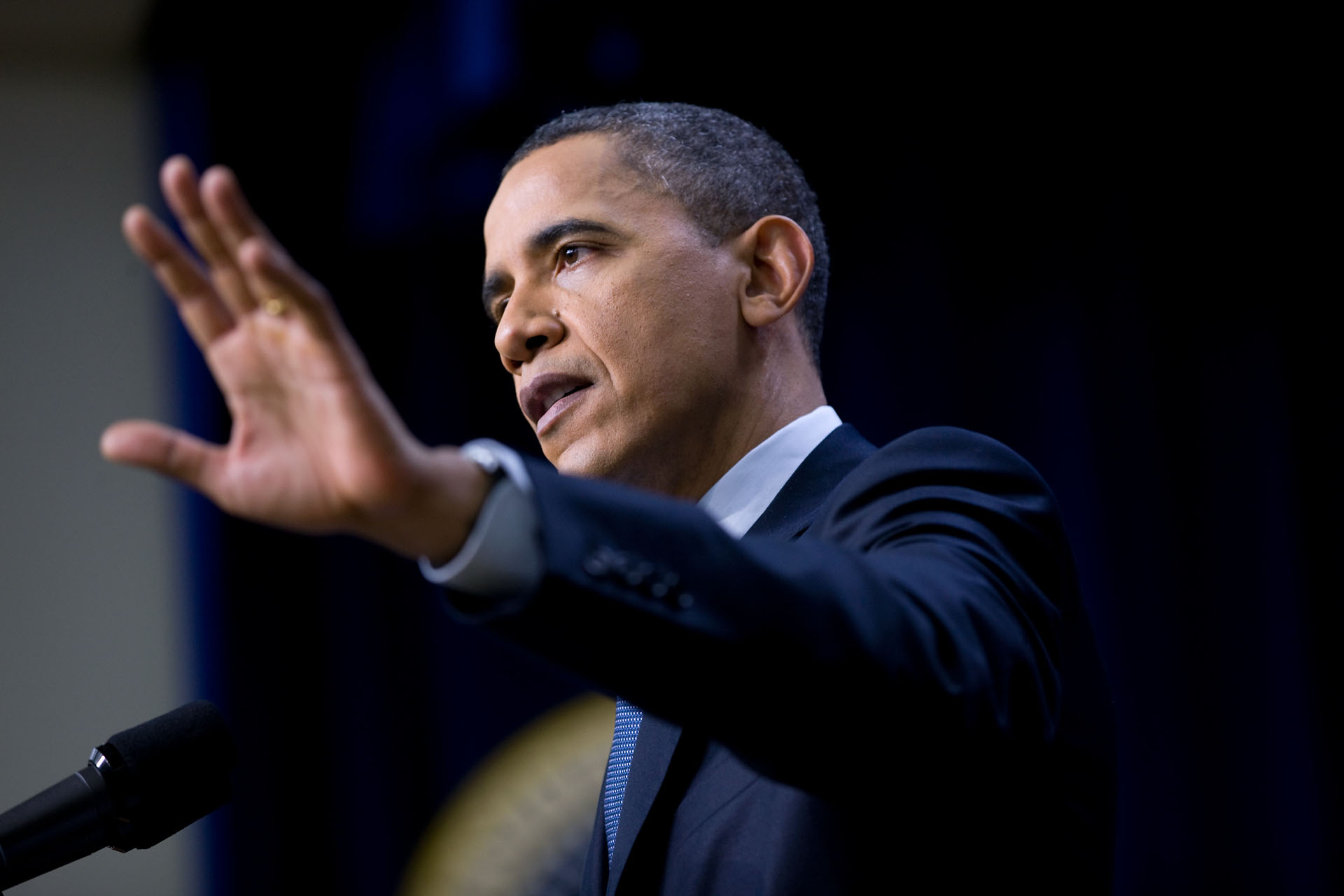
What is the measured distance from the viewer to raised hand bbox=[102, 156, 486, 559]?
727mm

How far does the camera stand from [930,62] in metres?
3.52

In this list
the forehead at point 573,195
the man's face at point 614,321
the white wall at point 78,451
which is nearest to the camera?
the man's face at point 614,321

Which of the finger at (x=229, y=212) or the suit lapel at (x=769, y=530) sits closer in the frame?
the finger at (x=229, y=212)

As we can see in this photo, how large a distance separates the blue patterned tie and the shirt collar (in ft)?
0.84

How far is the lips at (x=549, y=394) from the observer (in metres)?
1.55

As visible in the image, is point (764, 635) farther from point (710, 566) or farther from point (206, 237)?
point (206, 237)

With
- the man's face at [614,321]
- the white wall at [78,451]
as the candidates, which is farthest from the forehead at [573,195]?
the white wall at [78,451]

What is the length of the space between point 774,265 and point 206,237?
1.07 meters

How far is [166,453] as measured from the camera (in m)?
0.79

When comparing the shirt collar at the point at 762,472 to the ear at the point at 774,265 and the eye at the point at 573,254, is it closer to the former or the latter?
the ear at the point at 774,265

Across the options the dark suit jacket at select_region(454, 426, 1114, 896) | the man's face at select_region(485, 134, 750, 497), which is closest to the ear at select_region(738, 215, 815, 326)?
the man's face at select_region(485, 134, 750, 497)

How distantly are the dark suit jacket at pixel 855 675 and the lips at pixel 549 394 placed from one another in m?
0.45

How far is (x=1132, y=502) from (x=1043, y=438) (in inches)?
10.8

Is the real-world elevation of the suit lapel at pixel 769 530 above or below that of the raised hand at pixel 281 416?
below
